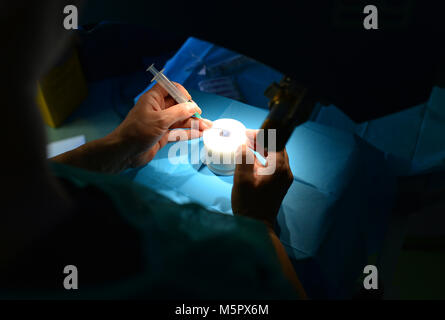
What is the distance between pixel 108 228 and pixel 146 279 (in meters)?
0.08

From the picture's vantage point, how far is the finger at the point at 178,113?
0.90 m

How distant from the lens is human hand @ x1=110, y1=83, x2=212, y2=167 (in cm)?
92

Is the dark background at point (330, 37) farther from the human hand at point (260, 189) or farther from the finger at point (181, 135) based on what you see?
the finger at point (181, 135)

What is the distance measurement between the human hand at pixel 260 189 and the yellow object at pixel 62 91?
758 millimetres

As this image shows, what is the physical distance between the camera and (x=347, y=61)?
0.39 metres

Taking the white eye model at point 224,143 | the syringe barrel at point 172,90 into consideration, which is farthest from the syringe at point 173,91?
the white eye model at point 224,143

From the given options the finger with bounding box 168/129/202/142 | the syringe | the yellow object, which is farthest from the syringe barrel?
the yellow object

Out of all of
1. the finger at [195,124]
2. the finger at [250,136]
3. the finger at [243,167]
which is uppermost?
the finger at [195,124]

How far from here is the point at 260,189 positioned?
2.48 ft

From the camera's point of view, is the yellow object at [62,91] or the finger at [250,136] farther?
the yellow object at [62,91]

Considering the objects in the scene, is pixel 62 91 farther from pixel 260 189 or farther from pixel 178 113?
pixel 260 189

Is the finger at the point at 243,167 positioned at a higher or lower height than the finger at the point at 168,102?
lower

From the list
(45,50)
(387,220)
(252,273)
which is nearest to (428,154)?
(387,220)

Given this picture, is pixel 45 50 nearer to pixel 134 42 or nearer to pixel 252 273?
pixel 252 273
